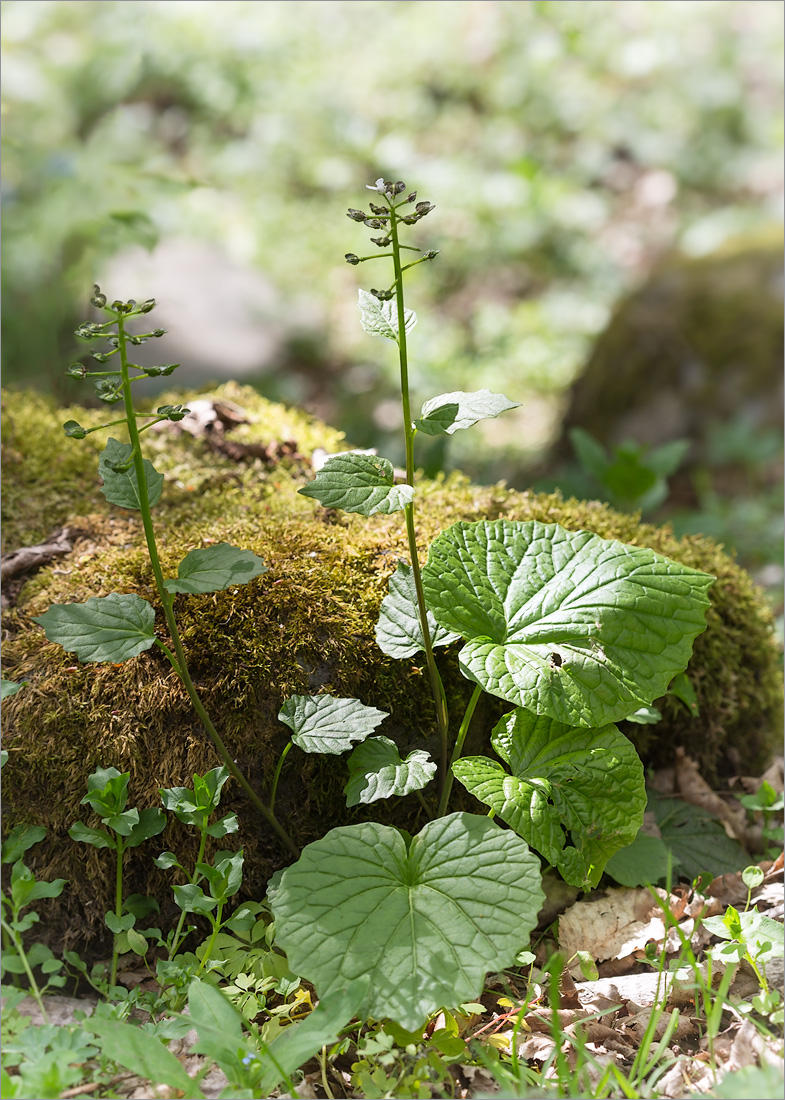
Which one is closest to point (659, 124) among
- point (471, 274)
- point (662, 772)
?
point (471, 274)

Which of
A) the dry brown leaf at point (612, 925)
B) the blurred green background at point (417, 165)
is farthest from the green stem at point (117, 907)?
the blurred green background at point (417, 165)

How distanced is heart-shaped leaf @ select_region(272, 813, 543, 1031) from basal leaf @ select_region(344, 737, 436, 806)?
0.07 meters

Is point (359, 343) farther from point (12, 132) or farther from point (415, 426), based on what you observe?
point (415, 426)

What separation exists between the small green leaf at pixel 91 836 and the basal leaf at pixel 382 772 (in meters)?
0.47

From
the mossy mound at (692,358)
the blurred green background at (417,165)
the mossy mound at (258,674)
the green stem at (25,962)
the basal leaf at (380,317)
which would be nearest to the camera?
the green stem at (25,962)

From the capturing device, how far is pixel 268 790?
1717 millimetres

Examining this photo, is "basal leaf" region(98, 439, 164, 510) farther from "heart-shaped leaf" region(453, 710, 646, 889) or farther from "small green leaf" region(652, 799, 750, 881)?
"small green leaf" region(652, 799, 750, 881)

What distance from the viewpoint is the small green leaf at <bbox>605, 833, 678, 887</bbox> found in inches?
71.4

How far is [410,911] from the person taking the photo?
136cm

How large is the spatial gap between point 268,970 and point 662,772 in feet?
3.95

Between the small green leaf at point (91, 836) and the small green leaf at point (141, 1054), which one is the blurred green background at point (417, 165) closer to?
the small green leaf at point (91, 836)

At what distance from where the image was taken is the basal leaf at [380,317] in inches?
58.0

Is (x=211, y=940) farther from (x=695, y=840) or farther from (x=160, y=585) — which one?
(x=695, y=840)

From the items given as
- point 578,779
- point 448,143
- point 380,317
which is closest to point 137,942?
point 578,779
